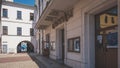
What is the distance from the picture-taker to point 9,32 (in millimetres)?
22953

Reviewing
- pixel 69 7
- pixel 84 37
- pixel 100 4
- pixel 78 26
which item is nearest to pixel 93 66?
pixel 84 37

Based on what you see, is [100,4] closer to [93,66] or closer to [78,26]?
[78,26]

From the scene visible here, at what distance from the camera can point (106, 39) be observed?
5.27m

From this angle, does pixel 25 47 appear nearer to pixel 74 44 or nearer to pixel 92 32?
pixel 74 44

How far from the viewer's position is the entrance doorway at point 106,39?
484 cm

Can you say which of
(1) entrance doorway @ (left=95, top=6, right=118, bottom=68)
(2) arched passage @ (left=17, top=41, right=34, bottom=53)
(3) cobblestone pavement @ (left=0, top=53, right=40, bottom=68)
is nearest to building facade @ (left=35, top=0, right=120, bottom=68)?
(1) entrance doorway @ (left=95, top=6, right=118, bottom=68)

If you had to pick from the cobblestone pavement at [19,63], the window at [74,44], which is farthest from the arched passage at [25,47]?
the window at [74,44]

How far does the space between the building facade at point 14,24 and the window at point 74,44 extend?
56.7 ft

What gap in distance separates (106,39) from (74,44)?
86.3 inches

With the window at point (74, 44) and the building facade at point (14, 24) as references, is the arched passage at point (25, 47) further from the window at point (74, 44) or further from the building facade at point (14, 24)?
the window at point (74, 44)

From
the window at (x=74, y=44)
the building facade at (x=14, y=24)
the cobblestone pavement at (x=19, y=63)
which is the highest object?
the building facade at (x=14, y=24)

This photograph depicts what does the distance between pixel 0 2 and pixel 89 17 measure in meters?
19.8

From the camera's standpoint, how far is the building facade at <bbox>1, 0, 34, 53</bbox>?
22766 millimetres

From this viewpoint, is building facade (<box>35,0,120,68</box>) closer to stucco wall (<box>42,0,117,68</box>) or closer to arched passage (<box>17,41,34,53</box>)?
stucco wall (<box>42,0,117,68</box>)
